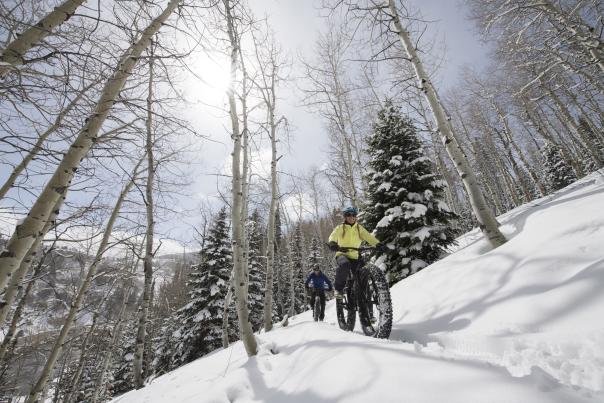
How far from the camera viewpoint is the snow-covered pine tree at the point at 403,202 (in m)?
8.52

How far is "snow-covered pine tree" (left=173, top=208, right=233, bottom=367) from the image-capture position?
52.5 feet

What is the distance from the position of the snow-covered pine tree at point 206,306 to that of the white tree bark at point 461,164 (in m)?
14.5

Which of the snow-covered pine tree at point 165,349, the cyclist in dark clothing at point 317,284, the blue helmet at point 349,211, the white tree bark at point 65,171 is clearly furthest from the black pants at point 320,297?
the snow-covered pine tree at point 165,349

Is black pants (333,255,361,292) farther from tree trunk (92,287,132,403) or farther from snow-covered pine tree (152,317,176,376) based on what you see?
snow-covered pine tree (152,317,176,376)

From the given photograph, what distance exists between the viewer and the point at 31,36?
255cm

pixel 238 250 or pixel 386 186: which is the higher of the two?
pixel 386 186

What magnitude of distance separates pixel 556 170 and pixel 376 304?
119 ft

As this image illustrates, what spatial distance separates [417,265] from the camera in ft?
27.2

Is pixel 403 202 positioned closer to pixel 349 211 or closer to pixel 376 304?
pixel 349 211

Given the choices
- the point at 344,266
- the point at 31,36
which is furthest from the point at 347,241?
the point at 31,36

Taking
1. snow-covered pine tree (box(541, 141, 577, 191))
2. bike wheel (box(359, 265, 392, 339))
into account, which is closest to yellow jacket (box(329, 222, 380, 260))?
bike wheel (box(359, 265, 392, 339))

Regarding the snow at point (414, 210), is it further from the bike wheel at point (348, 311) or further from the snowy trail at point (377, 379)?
the snowy trail at point (377, 379)

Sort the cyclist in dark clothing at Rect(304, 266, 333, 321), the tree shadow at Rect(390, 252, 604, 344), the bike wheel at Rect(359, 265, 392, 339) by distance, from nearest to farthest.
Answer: the tree shadow at Rect(390, 252, 604, 344)
the bike wheel at Rect(359, 265, 392, 339)
the cyclist in dark clothing at Rect(304, 266, 333, 321)

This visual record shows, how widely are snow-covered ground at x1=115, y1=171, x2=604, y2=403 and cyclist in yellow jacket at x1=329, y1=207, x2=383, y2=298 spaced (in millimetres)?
958
